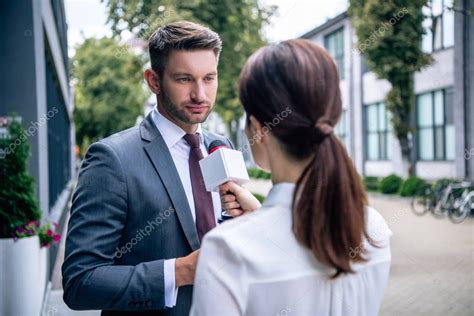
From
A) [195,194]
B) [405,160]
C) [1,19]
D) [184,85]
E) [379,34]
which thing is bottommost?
[405,160]

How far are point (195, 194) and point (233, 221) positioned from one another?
2.99 feet

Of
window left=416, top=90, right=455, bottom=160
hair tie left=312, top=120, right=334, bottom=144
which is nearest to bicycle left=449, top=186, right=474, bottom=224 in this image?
window left=416, top=90, right=455, bottom=160

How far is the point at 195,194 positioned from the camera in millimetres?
2359

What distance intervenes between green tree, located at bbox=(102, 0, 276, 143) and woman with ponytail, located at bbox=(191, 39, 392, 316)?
1446 centimetres

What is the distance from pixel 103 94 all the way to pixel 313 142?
4635cm

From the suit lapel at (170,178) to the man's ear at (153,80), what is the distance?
0.19 metres

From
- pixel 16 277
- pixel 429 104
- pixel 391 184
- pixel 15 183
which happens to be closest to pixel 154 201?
pixel 16 277

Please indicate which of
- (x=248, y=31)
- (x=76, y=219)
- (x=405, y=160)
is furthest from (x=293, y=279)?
(x=405, y=160)

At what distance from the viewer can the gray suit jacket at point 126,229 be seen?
2023mm

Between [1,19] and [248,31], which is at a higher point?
[248,31]

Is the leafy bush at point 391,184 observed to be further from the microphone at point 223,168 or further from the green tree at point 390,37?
the microphone at point 223,168

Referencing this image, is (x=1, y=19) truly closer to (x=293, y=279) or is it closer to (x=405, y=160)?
(x=293, y=279)

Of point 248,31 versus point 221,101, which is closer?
point 248,31

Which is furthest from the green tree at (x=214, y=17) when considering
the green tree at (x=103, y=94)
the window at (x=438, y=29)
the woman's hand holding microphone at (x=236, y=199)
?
the green tree at (x=103, y=94)
